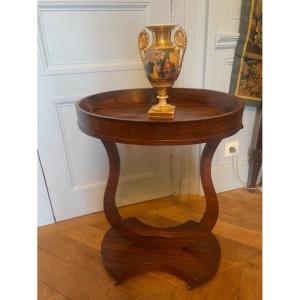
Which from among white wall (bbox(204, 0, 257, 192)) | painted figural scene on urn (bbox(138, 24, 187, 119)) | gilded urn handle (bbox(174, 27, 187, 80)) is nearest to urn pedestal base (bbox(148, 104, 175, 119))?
painted figural scene on urn (bbox(138, 24, 187, 119))

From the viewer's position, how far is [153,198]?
1.83 metres

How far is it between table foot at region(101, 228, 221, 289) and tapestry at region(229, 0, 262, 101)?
2.91 feet

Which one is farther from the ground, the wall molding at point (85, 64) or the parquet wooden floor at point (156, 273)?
the wall molding at point (85, 64)

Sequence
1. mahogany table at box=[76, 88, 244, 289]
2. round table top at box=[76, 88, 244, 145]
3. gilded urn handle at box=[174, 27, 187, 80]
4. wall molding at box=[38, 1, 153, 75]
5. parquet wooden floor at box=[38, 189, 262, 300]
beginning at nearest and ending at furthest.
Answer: round table top at box=[76, 88, 244, 145], gilded urn handle at box=[174, 27, 187, 80], mahogany table at box=[76, 88, 244, 289], parquet wooden floor at box=[38, 189, 262, 300], wall molding at box=[38, 1, 153, 75]

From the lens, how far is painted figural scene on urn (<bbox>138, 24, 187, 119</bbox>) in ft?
3.11

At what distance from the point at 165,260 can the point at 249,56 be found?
3.82 ft

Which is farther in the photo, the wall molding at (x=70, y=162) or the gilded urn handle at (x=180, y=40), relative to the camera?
the wall molding at (x=70, y=162)

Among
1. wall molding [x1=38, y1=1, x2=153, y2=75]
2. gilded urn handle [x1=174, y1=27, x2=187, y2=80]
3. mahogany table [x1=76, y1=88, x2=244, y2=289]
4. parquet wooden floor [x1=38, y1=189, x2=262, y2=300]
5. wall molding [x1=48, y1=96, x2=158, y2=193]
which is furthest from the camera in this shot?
wall molding [x1=48, y1=96, x2=158, y2=193]

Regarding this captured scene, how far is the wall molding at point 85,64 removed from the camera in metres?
1.31

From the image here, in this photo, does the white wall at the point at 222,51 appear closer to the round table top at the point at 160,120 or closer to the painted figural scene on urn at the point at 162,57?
the round table top at the point at 160,120

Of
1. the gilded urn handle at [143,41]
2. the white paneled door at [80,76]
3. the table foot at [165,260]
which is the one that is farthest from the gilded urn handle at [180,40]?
the table foot at [165,260]

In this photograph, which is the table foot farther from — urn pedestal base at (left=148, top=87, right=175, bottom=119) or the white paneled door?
urn pedestal base at (left=148, top=87, right=175, bottom=119)

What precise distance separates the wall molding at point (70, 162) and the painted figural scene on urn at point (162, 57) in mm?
604
